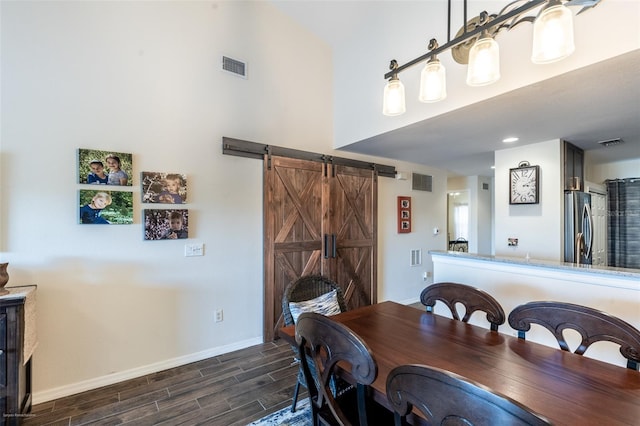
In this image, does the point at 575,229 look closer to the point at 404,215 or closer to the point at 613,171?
the point at 404,215

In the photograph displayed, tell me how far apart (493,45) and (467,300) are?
4.84 feet

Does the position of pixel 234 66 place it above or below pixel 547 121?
above

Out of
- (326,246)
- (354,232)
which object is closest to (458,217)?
(354,232)

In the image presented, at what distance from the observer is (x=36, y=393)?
89.7 inches

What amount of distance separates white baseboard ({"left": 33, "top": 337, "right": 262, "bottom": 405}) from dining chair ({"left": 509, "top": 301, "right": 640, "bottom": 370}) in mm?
2768

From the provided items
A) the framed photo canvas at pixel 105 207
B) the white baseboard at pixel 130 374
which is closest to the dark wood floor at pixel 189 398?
the white baseboard at pixel 130 374

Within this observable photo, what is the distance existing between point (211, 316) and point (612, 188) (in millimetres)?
6700

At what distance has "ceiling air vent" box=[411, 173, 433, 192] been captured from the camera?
5.21 meters

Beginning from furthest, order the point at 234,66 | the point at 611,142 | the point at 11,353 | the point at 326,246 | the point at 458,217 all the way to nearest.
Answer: the point at 458,217, the point at 326,246, the point at 611,142, the point at 234,66, the point at 11,353

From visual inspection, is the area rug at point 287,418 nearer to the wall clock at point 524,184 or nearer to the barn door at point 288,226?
the barn door at point 288,226

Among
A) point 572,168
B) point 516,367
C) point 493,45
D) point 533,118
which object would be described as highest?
point 533,118

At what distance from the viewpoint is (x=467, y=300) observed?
189 centimetres

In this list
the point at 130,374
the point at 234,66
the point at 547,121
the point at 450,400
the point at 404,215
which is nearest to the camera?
the point at 450,400

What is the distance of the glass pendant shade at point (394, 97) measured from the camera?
1.66 m
